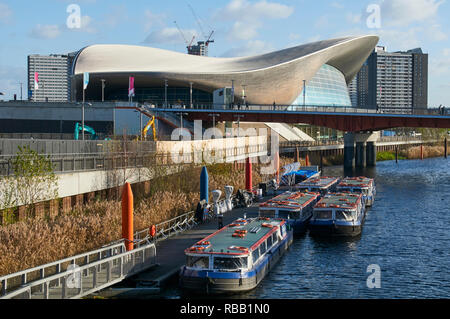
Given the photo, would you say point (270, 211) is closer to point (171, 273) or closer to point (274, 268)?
point (274, 268)

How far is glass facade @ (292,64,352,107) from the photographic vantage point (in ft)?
492

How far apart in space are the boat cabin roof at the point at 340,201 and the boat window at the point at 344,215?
383mm

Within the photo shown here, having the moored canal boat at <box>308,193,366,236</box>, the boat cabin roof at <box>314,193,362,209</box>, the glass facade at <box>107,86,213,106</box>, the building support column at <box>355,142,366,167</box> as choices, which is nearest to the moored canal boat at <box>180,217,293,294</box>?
the moored canal boat at <box>308,193,366,236</box>

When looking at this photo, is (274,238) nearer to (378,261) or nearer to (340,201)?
(378,261)

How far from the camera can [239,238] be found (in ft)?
102

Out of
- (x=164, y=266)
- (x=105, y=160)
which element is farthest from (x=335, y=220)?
(x=105, y=160)

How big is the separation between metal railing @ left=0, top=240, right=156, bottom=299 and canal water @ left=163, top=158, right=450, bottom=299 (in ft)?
8.17

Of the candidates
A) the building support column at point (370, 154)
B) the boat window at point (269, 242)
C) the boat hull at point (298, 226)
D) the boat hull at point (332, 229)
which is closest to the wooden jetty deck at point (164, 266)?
the boat window at point (269, 242)

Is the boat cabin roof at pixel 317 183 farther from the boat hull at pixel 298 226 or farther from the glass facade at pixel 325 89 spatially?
the glass facade at pixel 325 89

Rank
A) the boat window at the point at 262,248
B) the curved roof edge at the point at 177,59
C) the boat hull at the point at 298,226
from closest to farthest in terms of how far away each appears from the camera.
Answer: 1. the boat window at the point at 262,248
2. the boat hull at the point at 298,226
3. the curved roof edge at the point at 177,59

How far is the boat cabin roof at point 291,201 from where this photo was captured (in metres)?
42.8

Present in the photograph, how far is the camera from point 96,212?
3797cm

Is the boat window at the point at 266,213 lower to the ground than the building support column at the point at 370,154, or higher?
lower

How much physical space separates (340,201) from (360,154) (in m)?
70.2
